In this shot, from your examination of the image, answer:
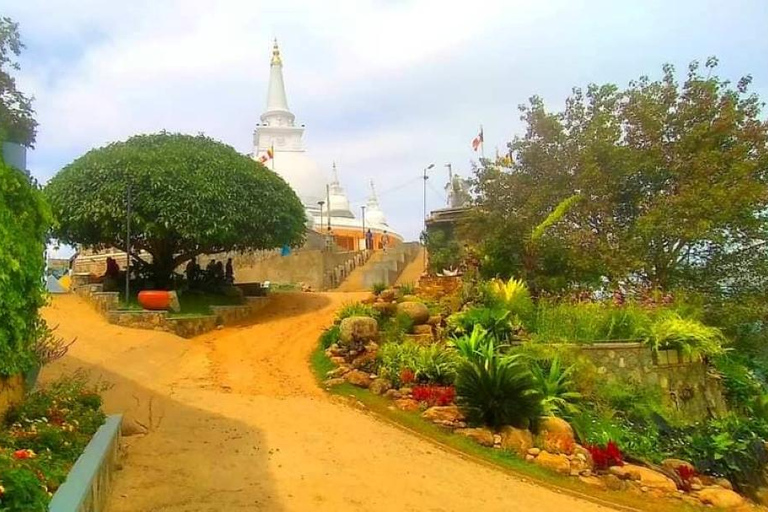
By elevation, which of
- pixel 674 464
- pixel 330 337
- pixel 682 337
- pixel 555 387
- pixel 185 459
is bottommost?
pixel 674 464

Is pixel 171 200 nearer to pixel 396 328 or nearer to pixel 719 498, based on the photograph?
pixel 396 328

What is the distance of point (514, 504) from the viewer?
7.33 meters

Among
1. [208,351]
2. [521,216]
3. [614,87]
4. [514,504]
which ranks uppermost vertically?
[614,87]

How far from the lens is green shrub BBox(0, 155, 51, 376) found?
6.23m

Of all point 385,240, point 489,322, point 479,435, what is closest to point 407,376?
point 479,435

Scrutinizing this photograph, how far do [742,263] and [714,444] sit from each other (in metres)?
7.13

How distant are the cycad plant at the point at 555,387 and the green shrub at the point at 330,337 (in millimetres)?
4236

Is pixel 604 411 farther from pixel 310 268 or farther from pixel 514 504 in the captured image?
pixel 310 268

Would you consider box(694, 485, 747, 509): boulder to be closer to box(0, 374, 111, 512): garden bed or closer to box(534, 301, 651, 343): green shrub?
box(534, 301, 651, 343): green shrub

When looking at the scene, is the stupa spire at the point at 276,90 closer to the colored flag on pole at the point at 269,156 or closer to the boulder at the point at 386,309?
the colored flag on pole at the point at 269,156

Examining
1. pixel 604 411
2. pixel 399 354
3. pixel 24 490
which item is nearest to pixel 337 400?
pixel 399 354

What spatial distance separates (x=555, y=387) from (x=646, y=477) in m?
2.00

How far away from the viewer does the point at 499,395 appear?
945 cm

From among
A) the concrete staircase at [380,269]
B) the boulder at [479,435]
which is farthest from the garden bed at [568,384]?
the concrete staircase at [380,269]
